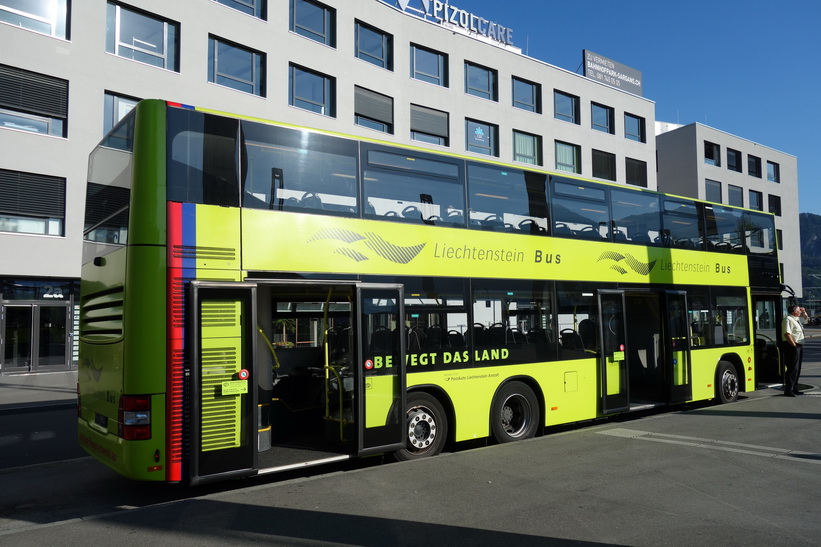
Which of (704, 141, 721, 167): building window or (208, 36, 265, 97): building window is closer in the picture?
(208, 36, 265, 97): building window

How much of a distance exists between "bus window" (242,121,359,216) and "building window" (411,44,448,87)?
77.6ft

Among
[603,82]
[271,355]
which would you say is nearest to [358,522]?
[271,355]

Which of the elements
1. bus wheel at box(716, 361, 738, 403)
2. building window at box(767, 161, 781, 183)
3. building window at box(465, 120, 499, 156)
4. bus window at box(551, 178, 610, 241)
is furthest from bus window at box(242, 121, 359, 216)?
building window at box(767, 161, 781, 183)

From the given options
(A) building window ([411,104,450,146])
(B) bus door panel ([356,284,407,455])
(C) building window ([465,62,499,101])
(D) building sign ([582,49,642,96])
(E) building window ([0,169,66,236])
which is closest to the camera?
(B) bus door panel ([356,284,407,455])

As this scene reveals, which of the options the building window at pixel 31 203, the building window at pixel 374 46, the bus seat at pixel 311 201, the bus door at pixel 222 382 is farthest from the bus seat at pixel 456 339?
the building window at pixel 374 46

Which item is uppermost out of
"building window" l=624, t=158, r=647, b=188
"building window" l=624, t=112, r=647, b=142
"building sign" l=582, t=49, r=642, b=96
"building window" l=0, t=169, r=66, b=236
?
"building sign" l=582, t=49, r=642, b=96

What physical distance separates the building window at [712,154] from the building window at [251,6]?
3565 cm


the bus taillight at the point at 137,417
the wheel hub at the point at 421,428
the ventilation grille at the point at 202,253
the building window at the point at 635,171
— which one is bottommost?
the wheel hub at the point at 421,428

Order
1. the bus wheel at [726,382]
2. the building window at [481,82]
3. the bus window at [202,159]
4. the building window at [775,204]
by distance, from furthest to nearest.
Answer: the building window at [775,204] < the building window at [481,82] < the bus wheel at [726,382] < the bus window at [202,159]

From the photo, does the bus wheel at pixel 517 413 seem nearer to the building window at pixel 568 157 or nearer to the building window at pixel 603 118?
the building window at pixel 568 157

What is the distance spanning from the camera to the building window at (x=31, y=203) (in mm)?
19750

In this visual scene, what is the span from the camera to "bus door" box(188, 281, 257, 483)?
19.7 ft

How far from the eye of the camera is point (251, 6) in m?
24.5

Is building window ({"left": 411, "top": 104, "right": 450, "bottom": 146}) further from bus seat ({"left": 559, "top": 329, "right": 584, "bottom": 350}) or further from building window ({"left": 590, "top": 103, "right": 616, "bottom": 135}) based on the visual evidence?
bus seat ({"left": 559, "top": 329, "right": 584, "bottom": 350})
